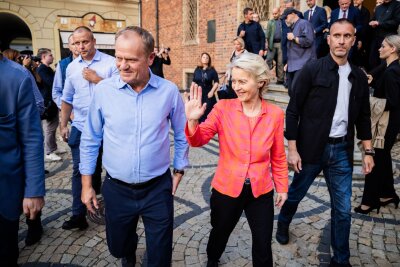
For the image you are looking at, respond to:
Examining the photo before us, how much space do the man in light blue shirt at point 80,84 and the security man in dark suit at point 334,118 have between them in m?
2.02

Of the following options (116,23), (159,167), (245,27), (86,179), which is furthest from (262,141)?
(116,23)

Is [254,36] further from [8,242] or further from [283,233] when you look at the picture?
[8,242]

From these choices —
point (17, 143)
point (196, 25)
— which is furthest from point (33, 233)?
point (196, 25)

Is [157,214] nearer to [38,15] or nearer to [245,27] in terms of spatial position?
[245,27]

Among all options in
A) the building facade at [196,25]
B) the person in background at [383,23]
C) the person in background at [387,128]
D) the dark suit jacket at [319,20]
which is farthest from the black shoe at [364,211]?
the building facade at [196,25]

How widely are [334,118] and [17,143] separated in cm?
245

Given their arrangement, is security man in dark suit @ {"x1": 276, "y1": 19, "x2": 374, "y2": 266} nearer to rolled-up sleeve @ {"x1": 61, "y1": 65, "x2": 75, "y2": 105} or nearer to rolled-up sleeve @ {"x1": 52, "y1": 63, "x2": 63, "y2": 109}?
rolled-up sleeve @ {"x1": 61, "y1": 65, "x2": 75, "y2": 105}

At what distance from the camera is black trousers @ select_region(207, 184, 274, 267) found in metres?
2.26

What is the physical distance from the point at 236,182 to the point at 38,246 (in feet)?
7.65

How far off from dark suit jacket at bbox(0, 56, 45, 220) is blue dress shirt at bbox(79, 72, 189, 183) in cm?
34

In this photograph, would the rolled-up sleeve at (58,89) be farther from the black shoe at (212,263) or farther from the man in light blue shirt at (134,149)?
the black shoe at (212,263)

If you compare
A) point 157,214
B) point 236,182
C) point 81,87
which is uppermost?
point 81,87

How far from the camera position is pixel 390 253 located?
3.10 m

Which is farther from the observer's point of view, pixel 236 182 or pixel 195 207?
pixel 195 207
